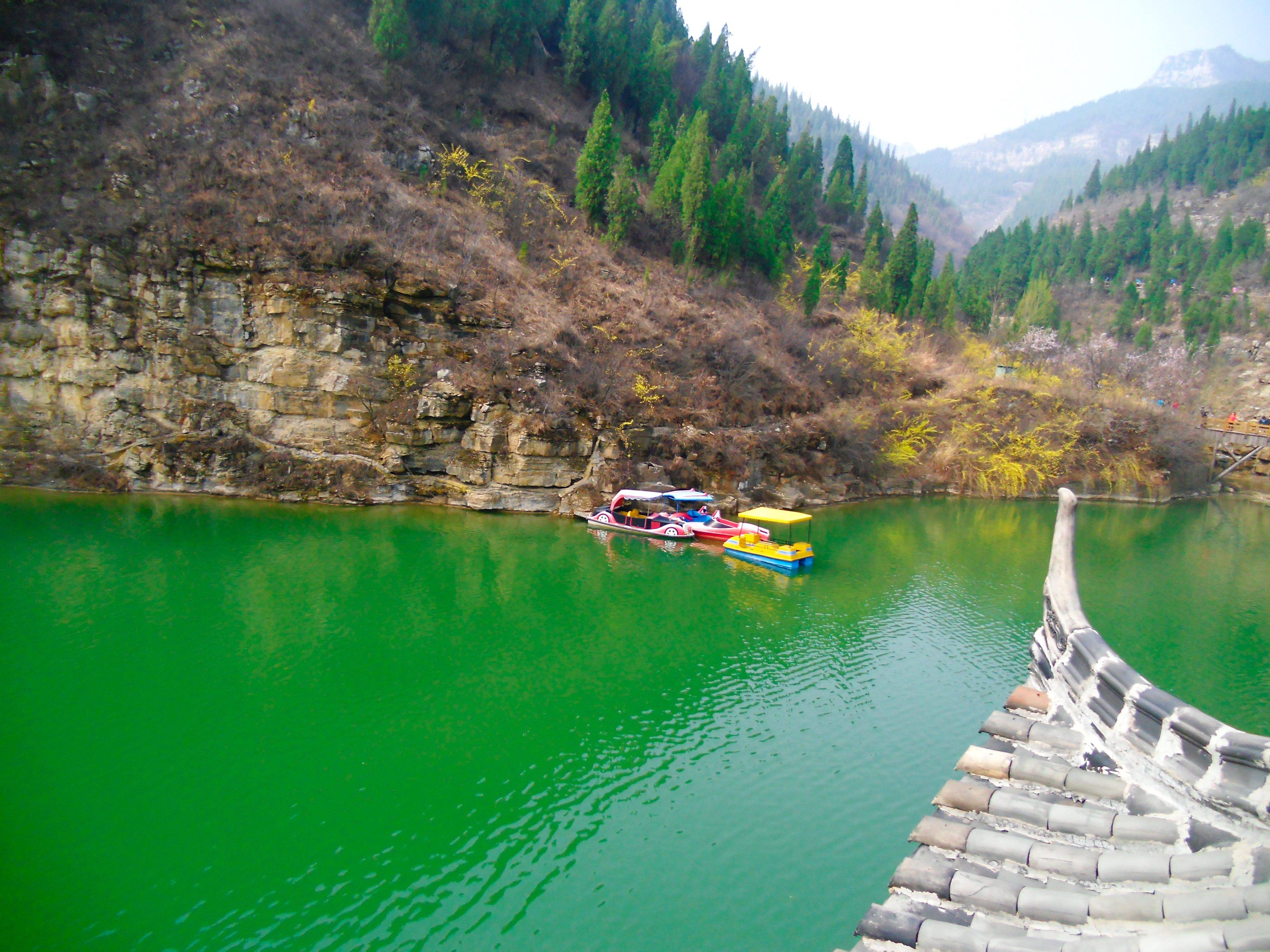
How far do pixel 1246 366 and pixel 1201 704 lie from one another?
200 feet

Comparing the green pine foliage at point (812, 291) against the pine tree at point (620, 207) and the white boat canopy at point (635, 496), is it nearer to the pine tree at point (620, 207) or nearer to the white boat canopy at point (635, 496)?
the pine tree at point (620, 207)

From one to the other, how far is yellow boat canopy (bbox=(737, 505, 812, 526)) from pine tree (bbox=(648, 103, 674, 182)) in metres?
28.0

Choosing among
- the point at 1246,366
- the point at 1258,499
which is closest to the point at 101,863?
the point at 1258,499

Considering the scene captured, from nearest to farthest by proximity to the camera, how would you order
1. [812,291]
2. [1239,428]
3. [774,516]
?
[774,516] < [812,291] < [1239,428]

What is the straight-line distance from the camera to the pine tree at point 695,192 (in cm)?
3822

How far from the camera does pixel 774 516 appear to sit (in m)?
23.1

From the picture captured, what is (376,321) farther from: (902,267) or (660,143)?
(902,267)

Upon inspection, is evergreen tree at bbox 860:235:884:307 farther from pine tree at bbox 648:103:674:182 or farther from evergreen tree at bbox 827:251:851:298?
pine tree at bbox 648:103:674:182

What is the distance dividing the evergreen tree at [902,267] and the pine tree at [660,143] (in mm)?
17482

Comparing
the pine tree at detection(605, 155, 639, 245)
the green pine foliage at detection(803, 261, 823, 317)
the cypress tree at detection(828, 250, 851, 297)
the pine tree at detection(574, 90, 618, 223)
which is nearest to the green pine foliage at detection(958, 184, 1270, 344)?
the cypress tree at detection(828, 250, 851, 297)

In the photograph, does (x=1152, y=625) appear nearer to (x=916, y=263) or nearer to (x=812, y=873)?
(x=812, y=873)

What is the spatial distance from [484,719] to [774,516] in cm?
1369

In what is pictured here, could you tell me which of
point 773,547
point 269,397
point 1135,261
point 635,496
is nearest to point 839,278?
point 635,496

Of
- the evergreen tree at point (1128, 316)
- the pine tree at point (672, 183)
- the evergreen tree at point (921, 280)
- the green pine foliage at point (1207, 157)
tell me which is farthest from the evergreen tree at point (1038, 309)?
the pine tree at point (672, 183)
